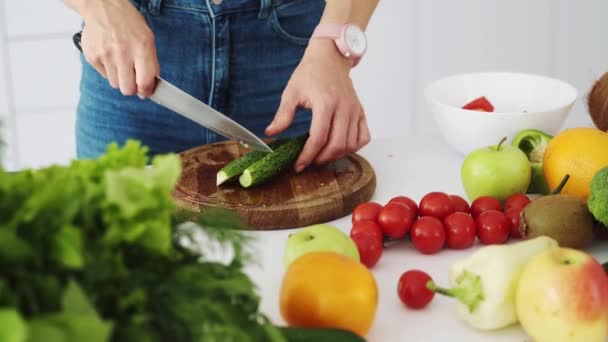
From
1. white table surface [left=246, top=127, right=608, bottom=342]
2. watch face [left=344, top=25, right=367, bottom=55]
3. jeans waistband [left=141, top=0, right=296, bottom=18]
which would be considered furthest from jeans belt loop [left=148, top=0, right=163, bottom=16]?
white table surface [left=246, top=127, right=608, bottom=342]

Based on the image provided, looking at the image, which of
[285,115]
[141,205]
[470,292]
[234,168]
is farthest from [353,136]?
[141,205]

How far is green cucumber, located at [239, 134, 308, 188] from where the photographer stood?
4.37 feet

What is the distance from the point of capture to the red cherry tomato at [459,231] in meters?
1.16

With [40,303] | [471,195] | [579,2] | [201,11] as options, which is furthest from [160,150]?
[579,2]

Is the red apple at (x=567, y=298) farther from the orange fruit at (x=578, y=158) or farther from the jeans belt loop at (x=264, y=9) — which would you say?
the jeans belt loop at (x=264, y=9)

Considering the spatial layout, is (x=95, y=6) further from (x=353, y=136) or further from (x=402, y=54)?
(x=402, y=54)

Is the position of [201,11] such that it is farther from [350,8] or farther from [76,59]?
[76,59]

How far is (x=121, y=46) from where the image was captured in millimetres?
1334

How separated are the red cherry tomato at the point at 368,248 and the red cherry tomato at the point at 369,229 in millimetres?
18

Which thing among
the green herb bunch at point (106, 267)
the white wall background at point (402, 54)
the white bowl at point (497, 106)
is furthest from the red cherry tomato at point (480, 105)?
the white wall background at point (402, 54)

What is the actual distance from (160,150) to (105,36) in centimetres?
39

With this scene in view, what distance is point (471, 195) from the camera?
51.9 inches

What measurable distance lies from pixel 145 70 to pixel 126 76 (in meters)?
0.04

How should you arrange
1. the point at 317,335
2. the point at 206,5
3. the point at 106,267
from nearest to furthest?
the point at 106,267 < the point at 317,335 < the point at 206,5
